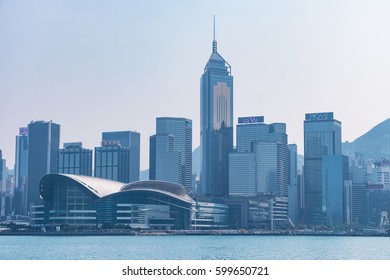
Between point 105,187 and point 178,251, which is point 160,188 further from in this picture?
point 178,251

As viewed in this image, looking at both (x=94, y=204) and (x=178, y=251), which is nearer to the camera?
(x=178, y=251)

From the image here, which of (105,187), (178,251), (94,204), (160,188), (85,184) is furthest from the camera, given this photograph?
(160,188)

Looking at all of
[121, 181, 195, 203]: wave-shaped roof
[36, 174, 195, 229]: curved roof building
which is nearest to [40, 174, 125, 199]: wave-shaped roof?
[36, 174, 195, 229]: curved roof building

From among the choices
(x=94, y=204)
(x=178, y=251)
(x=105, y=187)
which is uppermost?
(x=105, y=187)

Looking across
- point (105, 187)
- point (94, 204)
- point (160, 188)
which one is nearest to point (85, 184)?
point (94, 204)

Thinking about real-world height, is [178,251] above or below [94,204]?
below

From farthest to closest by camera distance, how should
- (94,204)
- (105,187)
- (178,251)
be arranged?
(105,187)
(94,204)
(178,251)
